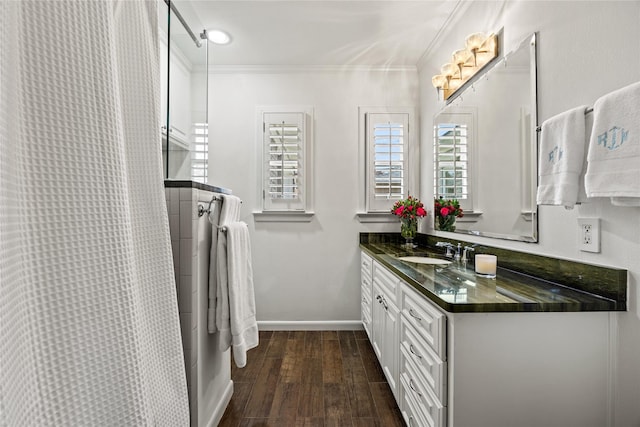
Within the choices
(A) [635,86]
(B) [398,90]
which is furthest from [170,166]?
(B) [398,90]

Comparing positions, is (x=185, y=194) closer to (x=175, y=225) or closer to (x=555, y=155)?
(x=175, y=225)

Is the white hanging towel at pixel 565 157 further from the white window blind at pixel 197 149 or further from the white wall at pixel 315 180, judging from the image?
the white wall at pixel 315 180

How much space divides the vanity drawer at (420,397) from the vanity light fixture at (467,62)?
177cm

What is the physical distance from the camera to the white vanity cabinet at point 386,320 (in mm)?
1717

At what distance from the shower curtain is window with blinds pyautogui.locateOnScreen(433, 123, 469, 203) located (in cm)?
206

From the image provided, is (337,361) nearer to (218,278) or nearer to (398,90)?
(218,278)

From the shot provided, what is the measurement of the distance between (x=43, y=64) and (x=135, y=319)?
0.40 meters

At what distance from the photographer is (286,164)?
300 centimetres

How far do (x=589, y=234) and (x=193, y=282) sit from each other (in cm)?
158

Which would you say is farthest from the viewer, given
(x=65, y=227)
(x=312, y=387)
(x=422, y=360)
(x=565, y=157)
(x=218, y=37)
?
(x=218, y=37)

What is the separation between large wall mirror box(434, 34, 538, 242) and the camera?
59.1 inches

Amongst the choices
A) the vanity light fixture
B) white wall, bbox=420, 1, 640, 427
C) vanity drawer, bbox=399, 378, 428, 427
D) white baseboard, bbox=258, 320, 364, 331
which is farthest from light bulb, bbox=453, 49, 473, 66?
white baseboard, bbox=258, 320, 364, 331

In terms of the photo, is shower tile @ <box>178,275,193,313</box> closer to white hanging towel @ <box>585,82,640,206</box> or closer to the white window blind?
the white window blind

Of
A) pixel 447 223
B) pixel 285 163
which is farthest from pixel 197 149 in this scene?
pixel 447 223
